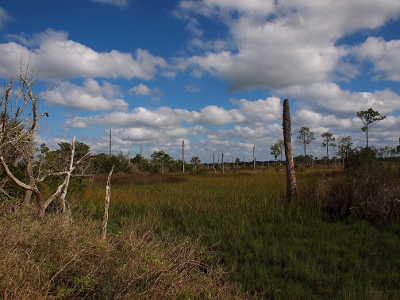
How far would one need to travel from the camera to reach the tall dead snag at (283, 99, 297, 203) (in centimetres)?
1098

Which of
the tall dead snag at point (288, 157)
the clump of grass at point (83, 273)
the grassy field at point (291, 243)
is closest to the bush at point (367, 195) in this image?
the grassy field at point (291, 243)

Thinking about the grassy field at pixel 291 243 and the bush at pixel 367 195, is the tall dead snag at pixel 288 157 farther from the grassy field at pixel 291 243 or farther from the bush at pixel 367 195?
the bush at pixel 367 195

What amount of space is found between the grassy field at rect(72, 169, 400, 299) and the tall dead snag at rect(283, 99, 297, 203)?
388mm

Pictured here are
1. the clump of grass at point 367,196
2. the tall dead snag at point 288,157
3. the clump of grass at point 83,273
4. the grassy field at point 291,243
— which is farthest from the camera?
the tall dead snag at point 288,157

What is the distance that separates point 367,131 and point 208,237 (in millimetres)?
40944

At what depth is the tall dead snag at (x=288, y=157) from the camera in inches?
432

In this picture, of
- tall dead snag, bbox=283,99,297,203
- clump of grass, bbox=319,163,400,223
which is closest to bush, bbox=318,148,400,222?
clump of grass, bbox=319,163,400,223

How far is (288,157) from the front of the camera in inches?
451

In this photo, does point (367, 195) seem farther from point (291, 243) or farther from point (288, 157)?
point (291, 243)

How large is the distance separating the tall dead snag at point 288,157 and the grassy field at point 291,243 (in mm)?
388

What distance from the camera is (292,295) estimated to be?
4586mm

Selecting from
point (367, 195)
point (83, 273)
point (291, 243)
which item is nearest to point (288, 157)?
point (367, 195)

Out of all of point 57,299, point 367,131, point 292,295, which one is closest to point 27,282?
point 57,299

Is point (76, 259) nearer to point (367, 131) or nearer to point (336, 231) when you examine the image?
point (336, 231)
